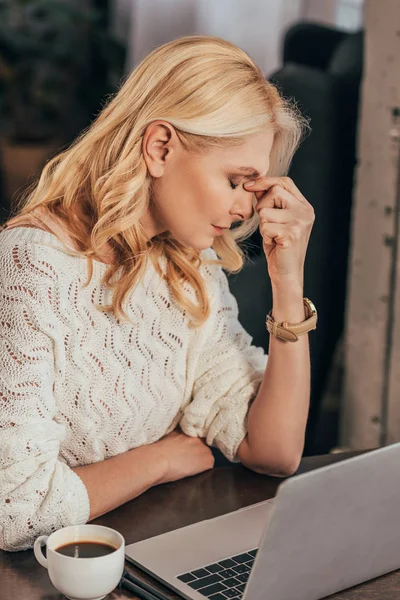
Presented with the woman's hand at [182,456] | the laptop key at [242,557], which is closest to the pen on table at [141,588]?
the laptop key at [242,557]

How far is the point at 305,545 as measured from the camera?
96cm

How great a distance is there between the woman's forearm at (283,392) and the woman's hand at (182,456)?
0.07 metres

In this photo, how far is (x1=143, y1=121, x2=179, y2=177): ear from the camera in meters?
1.35

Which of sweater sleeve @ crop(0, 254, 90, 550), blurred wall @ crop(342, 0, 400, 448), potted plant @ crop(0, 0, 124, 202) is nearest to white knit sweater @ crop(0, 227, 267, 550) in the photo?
sweater sleeve @ crop(0, 254, 90, 550)

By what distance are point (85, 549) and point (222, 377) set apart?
0.54 meters

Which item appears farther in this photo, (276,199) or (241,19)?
(241,19)

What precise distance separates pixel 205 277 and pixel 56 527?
1.81 feet

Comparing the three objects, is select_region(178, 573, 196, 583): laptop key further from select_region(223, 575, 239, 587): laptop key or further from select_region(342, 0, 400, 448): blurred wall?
select_region(342, 0, 400, 448): blurred wall

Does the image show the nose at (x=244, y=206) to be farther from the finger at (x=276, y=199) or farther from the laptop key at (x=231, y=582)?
the laptop key at (x=231, y=582)

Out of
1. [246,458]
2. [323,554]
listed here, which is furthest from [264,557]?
[246,458]

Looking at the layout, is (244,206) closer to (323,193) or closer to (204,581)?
(204,581)

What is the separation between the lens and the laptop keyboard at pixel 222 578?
1.06 meters

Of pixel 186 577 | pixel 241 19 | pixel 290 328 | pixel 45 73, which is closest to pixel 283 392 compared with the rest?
pixel 290 328

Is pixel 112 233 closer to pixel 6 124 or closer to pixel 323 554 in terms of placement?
pixel 323 554
